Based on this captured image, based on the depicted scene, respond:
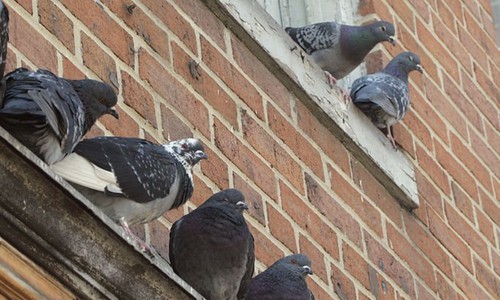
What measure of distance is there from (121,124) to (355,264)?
1320mm

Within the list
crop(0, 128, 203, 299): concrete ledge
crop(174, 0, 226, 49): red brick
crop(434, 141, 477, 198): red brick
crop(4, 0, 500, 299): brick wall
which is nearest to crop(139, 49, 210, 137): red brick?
crop(4, 0, 500, 299): brick wall

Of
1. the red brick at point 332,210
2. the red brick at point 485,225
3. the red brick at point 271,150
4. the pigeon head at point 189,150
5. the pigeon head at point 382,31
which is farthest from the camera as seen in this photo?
the red brick at point 485,225

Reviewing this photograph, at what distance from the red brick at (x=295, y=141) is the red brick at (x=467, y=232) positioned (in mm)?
986

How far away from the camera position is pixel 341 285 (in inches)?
224

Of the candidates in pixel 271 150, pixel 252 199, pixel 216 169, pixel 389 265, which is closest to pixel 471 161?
pixel 389 265

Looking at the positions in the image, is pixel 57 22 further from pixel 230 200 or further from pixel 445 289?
pixel 445 289

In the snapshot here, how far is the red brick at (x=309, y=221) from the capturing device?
5.59m

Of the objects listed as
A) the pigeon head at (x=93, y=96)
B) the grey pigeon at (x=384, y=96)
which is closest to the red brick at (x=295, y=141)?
the grey pigeon at (x=384, y=96)

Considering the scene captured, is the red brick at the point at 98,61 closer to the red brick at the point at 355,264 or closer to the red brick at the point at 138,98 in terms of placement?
the red brick at the point at 138,98

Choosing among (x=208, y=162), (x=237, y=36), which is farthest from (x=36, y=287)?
(x=237, y=36)

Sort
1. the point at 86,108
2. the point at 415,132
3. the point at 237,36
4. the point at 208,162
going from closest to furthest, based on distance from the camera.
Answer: the point at 86,108, the point at 208,162, the point at 237,36, the point at 415,132

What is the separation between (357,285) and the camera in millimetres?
5812

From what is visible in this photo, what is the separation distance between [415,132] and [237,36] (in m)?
1.27

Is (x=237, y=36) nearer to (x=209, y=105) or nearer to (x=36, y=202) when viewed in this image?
(x=209, y=105)
